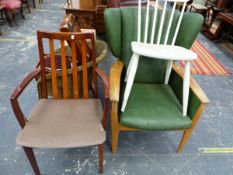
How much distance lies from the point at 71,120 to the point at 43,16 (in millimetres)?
3874

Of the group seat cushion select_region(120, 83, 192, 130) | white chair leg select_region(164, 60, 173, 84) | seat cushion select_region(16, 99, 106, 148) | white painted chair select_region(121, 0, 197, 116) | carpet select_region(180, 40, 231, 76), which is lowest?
carpet select_region(180, 40, 231, 76)

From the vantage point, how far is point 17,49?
288 centimetres

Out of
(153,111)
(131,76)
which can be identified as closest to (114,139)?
(153,111)

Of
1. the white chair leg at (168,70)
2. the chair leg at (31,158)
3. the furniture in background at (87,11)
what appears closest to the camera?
the chair leg at (31,158)

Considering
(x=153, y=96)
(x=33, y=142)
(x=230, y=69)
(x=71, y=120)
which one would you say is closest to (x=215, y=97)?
(x=230, y=69)

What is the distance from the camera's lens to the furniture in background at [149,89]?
1283 millimetres

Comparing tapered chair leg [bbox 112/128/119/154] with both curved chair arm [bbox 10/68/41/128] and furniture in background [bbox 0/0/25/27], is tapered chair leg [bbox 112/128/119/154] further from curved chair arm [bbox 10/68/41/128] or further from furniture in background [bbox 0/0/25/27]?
furniture in background [bbox 0/0/25/27]

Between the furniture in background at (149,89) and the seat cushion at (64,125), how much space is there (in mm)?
174

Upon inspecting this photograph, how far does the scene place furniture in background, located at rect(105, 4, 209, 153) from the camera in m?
1.28

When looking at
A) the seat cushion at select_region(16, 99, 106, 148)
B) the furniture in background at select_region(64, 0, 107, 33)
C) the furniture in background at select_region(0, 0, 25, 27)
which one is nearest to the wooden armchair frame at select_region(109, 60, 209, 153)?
the seat cushion at select_region(16, 99, 106, 148)

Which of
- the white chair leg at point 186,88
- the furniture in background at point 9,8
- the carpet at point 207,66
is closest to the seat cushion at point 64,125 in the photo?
the white chair leg at point 186,88

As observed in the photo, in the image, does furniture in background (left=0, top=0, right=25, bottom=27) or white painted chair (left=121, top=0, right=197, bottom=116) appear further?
furniture in background (left=0, top=0, right=25, bottom=27)

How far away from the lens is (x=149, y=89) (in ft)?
5.26

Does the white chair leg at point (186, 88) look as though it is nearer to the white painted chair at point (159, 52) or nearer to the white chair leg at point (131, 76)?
the white painted chair at point (159, 52)
